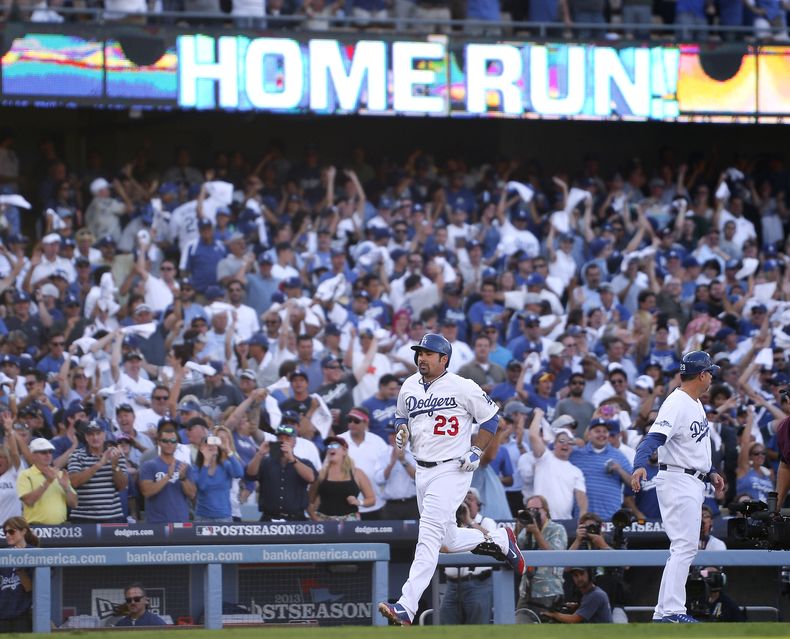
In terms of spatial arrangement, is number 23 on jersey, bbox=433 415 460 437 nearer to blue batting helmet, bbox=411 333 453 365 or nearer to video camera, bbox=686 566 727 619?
blue batting helmet, bbox=411 333 453 365

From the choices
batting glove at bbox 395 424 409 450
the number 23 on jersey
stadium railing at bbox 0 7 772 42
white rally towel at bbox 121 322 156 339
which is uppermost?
stadium railing at bbox 0 7 772 42

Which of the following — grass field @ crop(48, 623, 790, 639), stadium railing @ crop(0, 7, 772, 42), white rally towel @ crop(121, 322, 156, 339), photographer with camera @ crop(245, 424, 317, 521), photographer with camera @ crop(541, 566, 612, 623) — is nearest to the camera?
grass field @ crop(48, 623, 790, 639)

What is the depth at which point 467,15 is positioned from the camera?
20125mm

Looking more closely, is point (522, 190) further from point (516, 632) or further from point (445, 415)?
point (516, 632)

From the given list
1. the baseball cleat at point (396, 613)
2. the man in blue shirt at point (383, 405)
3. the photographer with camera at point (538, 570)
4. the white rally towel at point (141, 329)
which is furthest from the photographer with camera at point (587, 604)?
the white rally towel at point (141, 329)

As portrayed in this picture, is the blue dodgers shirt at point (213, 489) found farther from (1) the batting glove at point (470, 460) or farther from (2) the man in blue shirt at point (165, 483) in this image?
(1) the batting glove at point (470, 460)

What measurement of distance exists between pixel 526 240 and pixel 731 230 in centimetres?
285

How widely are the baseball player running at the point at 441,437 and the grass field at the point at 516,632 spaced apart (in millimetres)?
683

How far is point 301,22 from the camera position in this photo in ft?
64.3

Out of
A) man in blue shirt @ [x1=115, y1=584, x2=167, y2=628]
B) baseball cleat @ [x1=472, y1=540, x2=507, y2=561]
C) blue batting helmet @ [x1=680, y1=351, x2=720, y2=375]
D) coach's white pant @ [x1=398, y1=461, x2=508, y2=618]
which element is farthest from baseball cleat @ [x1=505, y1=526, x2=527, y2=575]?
man in blue shirt @ [x1=115, y1=584, x2=167, y2=628]

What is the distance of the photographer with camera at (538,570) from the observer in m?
10.5

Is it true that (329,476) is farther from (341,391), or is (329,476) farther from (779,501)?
(779,501)

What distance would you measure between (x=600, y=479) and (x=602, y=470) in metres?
0.08

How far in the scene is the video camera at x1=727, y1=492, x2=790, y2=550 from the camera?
9281 mm
